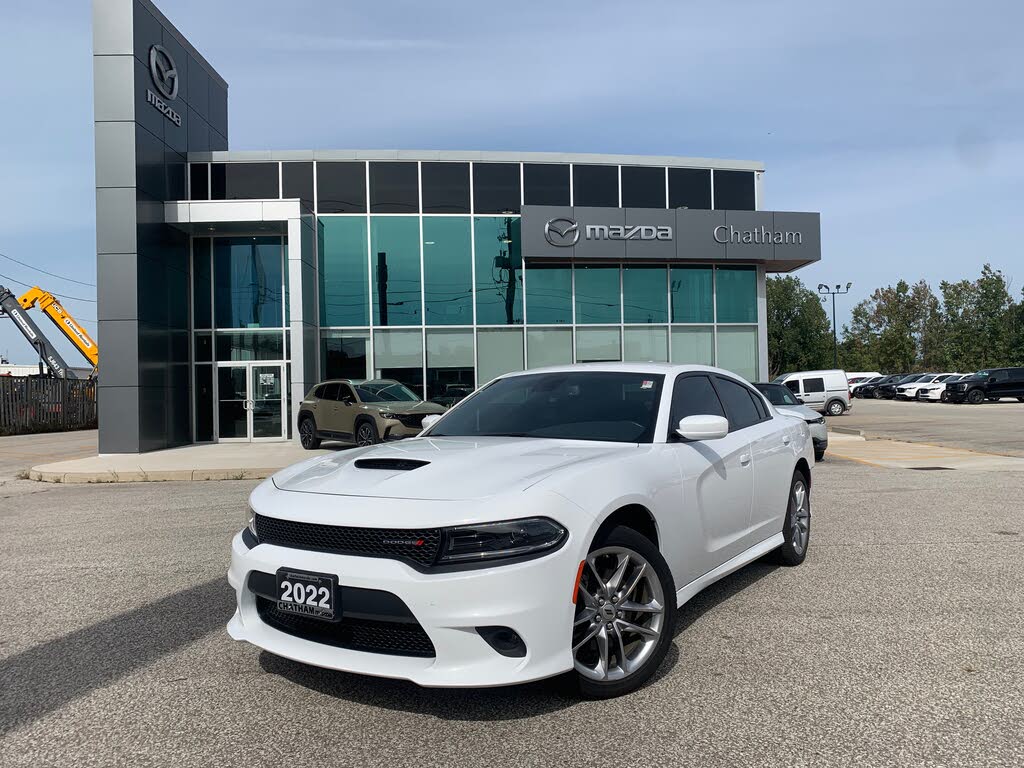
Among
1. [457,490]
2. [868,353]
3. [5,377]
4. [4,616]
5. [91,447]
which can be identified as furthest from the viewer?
[868,353]

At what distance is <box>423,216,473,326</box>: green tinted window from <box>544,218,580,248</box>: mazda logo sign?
2358 millimetres

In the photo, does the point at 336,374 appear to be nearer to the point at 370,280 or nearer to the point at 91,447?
the point at 370,280

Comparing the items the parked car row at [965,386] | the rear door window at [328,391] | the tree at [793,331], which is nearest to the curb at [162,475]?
the rear door window at [328,391]

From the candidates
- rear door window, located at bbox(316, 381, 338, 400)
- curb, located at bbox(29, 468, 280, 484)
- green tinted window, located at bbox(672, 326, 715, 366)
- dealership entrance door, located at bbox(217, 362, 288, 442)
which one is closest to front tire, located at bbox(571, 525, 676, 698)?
curb, located at bbox(29, 468, 280, 484)

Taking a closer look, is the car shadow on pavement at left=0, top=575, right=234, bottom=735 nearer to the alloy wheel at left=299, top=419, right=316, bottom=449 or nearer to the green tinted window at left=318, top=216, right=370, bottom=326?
the alloy wheel at left=299, top=419, right=316, bottom=449

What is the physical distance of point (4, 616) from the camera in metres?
4.97

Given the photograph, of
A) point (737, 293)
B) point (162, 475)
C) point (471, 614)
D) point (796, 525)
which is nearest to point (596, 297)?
point (737, 293)

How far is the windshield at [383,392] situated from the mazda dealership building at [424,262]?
3121mm

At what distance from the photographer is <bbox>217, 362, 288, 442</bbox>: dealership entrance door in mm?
21844

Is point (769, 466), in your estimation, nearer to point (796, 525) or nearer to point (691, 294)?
point (796, 525)

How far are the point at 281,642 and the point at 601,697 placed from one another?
1.39m

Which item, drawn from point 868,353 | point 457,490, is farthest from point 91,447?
point 868,353

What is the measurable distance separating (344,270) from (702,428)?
19.5m

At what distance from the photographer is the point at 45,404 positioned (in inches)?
1213
